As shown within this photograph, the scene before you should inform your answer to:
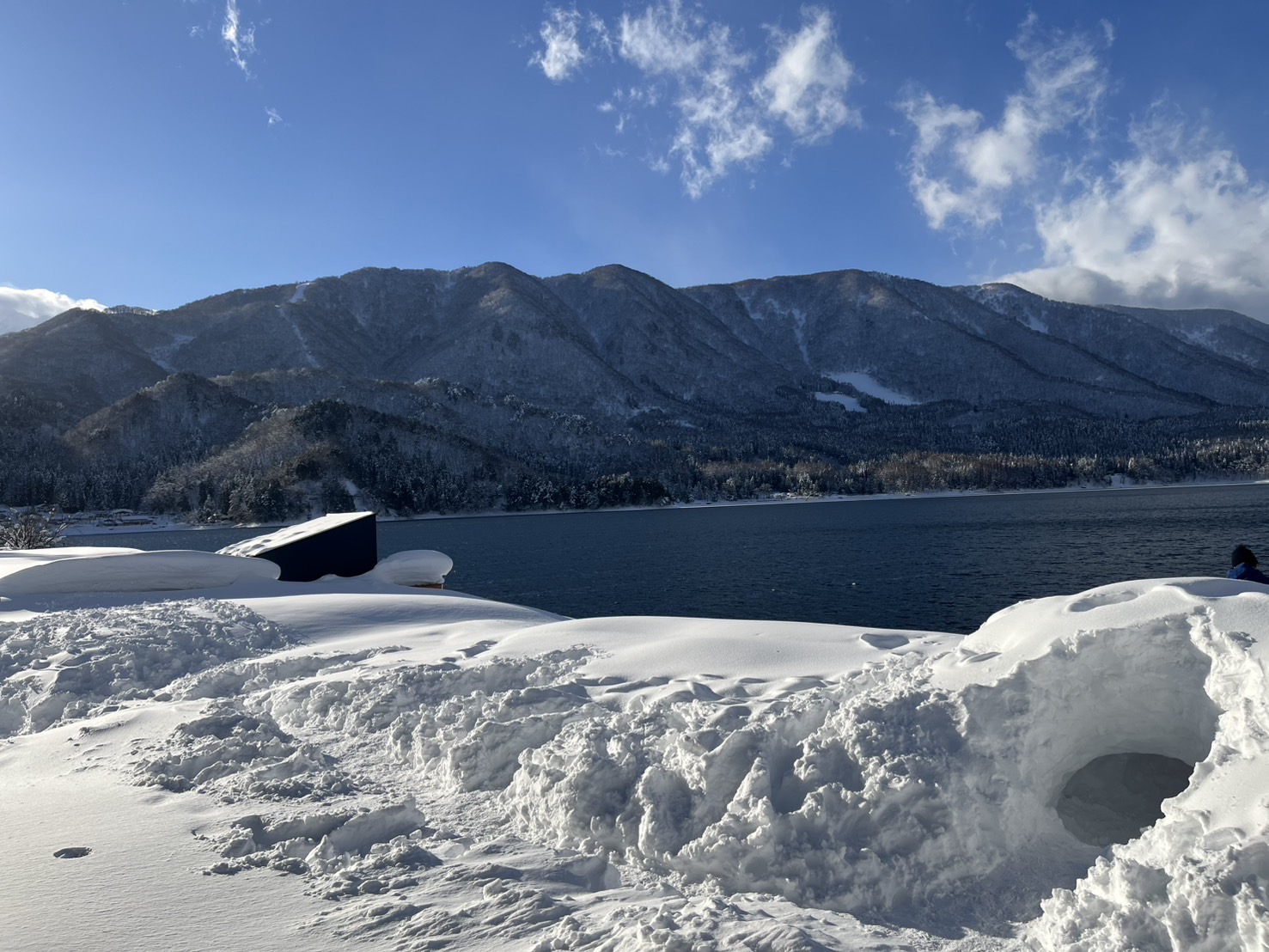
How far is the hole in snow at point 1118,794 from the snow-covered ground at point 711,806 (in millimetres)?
33

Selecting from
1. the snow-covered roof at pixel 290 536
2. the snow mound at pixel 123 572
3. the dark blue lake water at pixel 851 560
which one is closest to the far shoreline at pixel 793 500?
the dark blue lake water at pixel 851 560

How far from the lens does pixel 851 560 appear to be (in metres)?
56.8

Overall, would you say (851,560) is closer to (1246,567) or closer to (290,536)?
(290,536)

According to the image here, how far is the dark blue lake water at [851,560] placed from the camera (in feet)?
127

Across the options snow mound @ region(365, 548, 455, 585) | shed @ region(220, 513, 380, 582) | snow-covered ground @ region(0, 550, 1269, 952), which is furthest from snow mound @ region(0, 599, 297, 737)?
snow mound @ region(365, 548, 455, 585)

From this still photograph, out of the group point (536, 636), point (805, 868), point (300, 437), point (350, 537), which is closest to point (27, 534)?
point (350, 537)

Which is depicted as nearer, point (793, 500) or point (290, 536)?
point (290, 536)

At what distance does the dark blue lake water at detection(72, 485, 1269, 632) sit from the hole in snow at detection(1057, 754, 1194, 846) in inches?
970

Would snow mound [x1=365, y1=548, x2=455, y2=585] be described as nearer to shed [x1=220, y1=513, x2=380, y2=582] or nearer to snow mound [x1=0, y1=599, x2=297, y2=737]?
shed [x1=220, y1=513, x2=380, y2=582]

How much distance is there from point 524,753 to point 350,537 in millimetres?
26689

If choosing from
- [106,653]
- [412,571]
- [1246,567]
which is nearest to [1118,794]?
[1246,567]

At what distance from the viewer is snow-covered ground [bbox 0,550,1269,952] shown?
16.1ft

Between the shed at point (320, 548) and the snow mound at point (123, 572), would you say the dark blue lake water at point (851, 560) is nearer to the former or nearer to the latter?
the shed at point (320, 548)

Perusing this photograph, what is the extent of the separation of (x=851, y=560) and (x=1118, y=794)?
51.5 m
